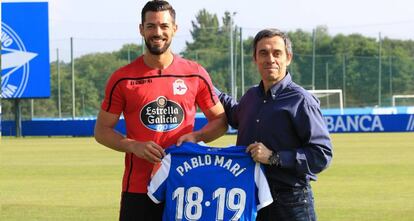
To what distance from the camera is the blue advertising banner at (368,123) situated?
41156mm

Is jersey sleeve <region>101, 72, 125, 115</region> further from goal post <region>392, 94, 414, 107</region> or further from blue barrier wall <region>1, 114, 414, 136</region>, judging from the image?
goal post <region>392, 94, 414, 107</region>

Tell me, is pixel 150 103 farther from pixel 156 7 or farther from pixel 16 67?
pixel 16 67

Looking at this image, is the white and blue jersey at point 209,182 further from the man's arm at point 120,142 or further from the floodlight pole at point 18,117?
the floodlight pole at point 18,117

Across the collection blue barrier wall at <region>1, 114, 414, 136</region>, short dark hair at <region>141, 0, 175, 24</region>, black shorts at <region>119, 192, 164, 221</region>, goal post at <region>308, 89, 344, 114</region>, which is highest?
short dark hair at <region>141, 0, 175, 24</region>

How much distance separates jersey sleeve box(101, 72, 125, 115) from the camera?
605 centimetres

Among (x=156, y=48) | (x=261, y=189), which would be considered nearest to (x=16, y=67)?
(x=156, y=48)

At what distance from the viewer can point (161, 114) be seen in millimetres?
6043

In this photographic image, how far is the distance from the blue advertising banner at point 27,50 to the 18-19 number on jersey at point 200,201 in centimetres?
3898

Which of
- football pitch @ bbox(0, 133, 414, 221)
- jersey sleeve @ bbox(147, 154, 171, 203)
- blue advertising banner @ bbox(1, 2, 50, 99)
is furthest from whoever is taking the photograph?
blue advertising banner @ bbox(1, 2, 50, 99)

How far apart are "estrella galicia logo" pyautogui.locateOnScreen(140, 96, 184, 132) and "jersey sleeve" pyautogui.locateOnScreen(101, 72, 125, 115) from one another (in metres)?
0.17

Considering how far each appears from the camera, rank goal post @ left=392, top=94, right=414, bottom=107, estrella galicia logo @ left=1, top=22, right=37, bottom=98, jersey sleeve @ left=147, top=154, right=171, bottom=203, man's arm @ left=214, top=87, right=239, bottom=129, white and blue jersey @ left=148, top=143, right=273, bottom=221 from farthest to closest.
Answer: goal post @ left=392, top=94, right=414, bottom=107, estrella galicia logo @ left=1, top=22, right=37, bottom=98, man's arm @ left=214, top=87, right=239, bottom=129, jersey sleeve @ left=147, top=154, right=171, bottom=203, white and blue jersey @ left=148, top=143, right=273, bottom=221

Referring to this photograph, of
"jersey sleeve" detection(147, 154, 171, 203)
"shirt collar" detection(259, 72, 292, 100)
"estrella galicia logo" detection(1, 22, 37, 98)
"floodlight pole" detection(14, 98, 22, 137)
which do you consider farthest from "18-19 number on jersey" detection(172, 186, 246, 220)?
"estrella galicia logo" detection(1, 22, 37, 98)

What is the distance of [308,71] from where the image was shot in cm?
5606

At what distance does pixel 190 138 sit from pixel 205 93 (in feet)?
1.29
